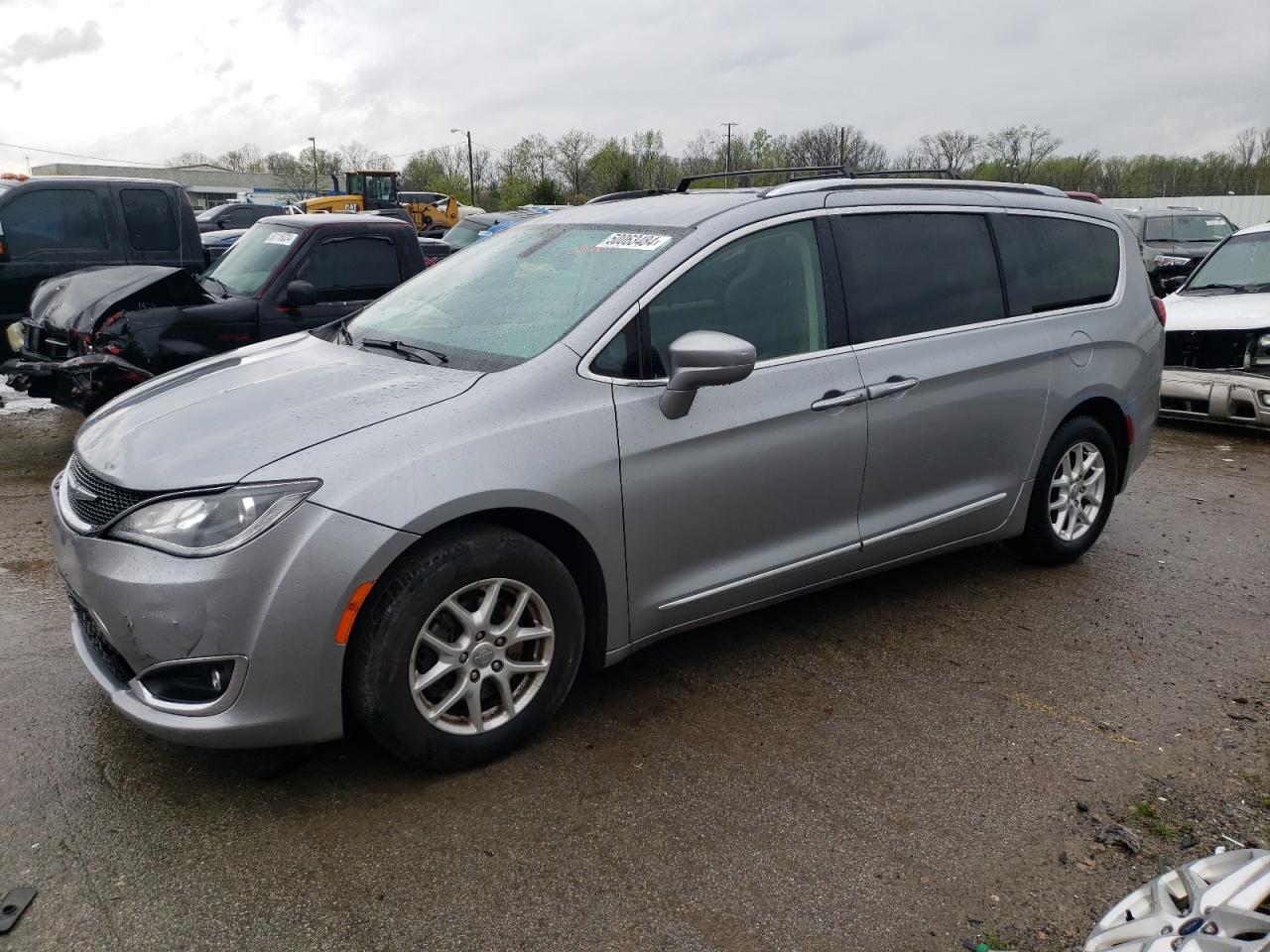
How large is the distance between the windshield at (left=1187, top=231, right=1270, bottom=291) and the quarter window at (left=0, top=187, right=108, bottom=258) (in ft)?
32.8

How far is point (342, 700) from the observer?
295 centimetres

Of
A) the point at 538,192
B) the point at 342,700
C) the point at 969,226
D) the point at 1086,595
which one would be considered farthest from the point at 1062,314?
the point at 538,192

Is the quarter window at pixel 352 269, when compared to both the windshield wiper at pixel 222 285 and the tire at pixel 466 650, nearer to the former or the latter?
the windshield wiper at pixel 222 285

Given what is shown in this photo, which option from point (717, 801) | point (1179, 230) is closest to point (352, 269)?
point (717, 801)

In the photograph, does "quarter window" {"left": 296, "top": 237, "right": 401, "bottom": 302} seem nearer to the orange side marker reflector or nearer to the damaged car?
the orange side marker reflector

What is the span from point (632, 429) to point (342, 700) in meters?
1.21

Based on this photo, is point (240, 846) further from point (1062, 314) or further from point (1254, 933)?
point (1062, 314)

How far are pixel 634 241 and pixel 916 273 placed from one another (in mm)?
1253

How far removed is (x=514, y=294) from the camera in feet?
12.5

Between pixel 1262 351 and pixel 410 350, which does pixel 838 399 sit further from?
pixel 1262 351

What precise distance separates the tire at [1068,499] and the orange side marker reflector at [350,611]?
10.6 feet

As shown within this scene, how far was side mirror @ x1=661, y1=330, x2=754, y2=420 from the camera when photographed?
127 inches

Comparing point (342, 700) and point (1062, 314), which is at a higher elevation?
point (1062, 314)

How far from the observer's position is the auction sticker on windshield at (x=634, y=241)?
144 inches
